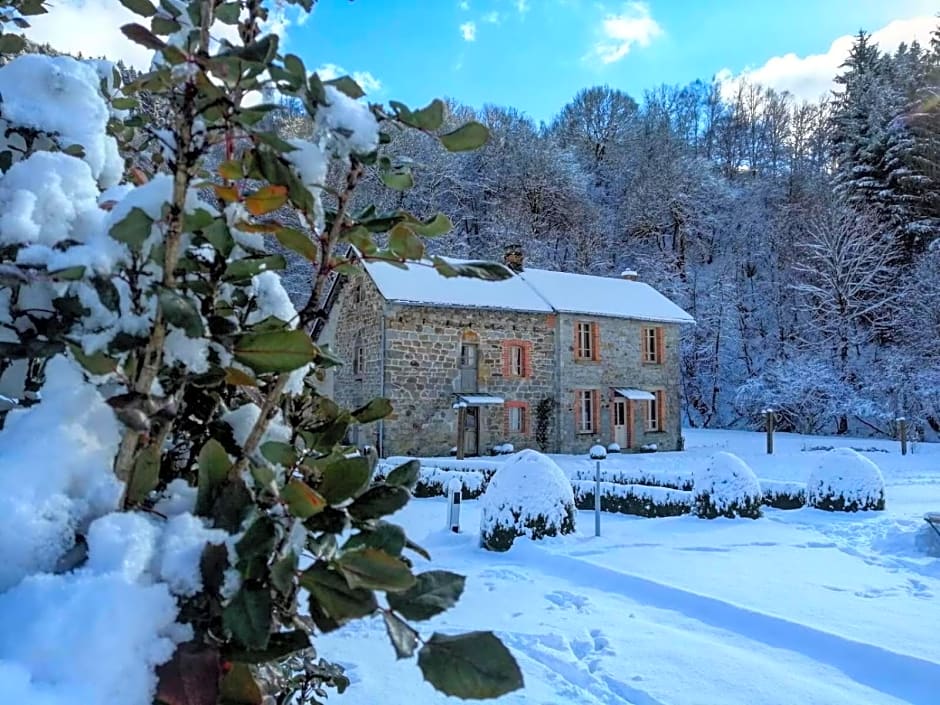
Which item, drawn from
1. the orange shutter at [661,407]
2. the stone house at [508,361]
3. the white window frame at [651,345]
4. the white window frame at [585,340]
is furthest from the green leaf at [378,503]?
the orange shutter at [661,407]

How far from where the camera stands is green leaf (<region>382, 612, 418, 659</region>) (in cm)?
63

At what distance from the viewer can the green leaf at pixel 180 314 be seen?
0.62m

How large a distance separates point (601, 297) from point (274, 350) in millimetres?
19575

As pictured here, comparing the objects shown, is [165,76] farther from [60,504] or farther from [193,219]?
[60,504]

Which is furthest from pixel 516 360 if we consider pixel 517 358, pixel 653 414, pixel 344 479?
pixel 344 479

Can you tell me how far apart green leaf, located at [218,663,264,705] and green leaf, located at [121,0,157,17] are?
0.77m

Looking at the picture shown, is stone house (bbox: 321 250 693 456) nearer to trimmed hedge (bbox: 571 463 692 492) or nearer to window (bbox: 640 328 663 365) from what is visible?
window (bbox: 640 328 663 365)

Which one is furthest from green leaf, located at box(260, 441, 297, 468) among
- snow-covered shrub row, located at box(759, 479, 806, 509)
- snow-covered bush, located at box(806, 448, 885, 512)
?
snow-covered shrub row, located at box(759, 479, 806, 509)

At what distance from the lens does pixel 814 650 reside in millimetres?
3666

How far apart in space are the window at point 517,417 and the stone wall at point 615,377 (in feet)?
3.40

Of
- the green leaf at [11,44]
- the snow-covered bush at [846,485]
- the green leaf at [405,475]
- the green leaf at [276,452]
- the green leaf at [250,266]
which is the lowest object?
the snow-covered bush at [846,485]

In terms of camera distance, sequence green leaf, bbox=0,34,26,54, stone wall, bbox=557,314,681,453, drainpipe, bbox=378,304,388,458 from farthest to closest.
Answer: stone wall, bbox=557,314,681,453 → drainpipe, bbox=378,304,388,458 → green leaf, bbox=0,34,26,54

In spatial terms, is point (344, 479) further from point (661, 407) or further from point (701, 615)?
point (661, 407)

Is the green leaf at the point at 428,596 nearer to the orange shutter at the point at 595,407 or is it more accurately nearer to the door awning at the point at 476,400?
the door awning at the point at 476,400
